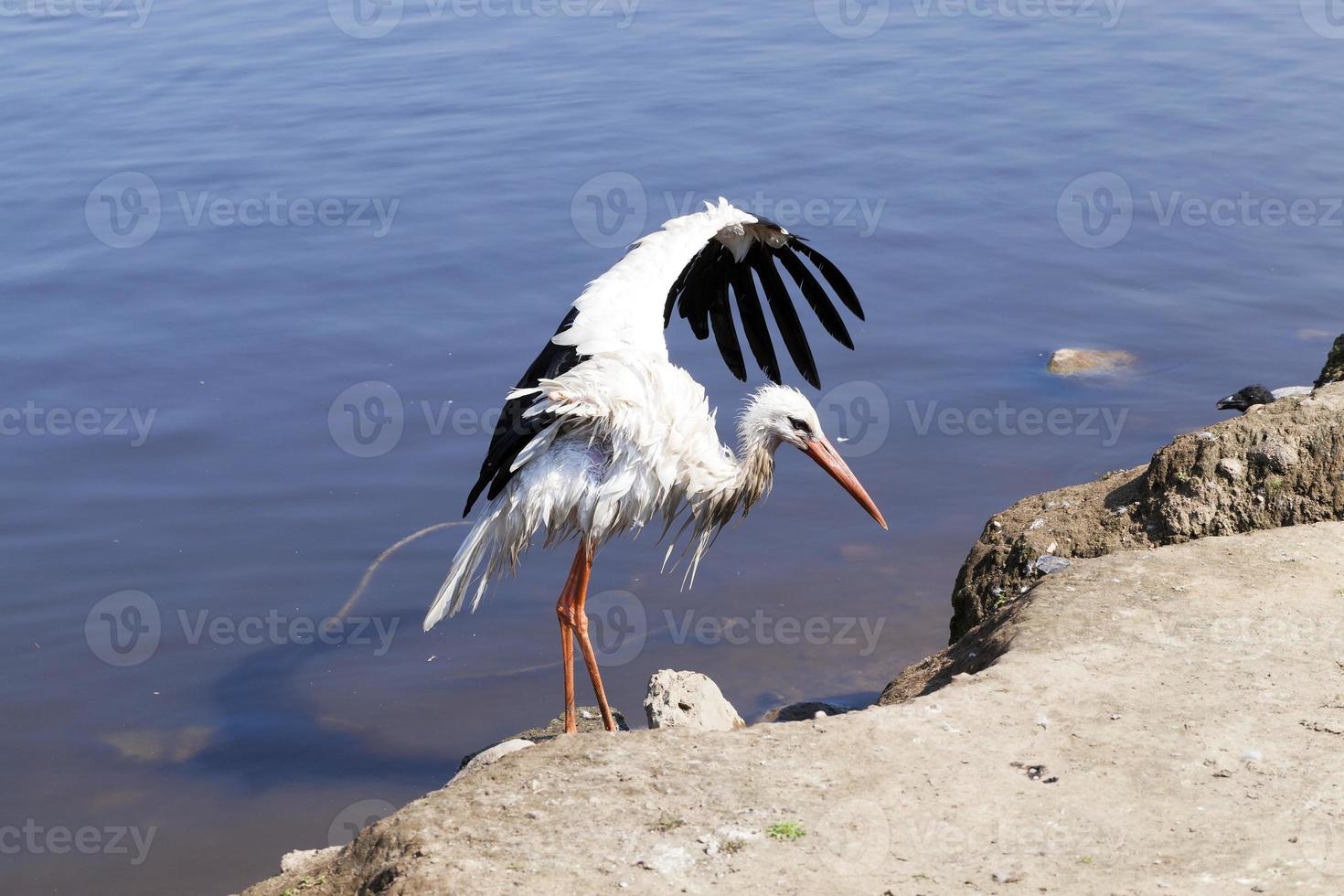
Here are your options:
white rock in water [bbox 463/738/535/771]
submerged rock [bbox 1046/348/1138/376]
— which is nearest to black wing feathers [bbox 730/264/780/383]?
white rock in water [bbox 463/738/535/771]

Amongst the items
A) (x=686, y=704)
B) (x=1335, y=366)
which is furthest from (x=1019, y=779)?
(x=1335, y=366)

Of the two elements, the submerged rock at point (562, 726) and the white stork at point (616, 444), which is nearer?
the white stork at point (616, 444)

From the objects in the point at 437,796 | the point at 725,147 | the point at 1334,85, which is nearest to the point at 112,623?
A: the point at 437,796

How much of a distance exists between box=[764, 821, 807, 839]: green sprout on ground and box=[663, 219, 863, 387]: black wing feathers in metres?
3.39

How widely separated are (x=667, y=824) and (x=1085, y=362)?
7.55 m

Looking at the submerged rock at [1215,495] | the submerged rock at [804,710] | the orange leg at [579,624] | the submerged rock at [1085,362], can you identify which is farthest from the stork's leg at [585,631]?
the submerged rock at [1085,362]

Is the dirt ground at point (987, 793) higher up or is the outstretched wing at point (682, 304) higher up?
the outstretched wing at point (682, 304)

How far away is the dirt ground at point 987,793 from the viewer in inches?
151

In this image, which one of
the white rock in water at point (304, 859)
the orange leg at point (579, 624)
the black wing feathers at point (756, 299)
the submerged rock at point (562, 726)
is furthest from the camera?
the black wing feathers at point (756, 299)

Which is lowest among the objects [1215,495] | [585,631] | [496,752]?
[496,752]

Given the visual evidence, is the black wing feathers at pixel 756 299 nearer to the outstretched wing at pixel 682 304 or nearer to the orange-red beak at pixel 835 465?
the outstretched wing at pixel 682 304

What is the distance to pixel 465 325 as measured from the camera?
11250 millimetres

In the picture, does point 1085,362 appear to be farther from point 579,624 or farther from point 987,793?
point 987,793

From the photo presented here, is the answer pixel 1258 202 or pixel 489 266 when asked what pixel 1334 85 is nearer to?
pixel 1258 202
